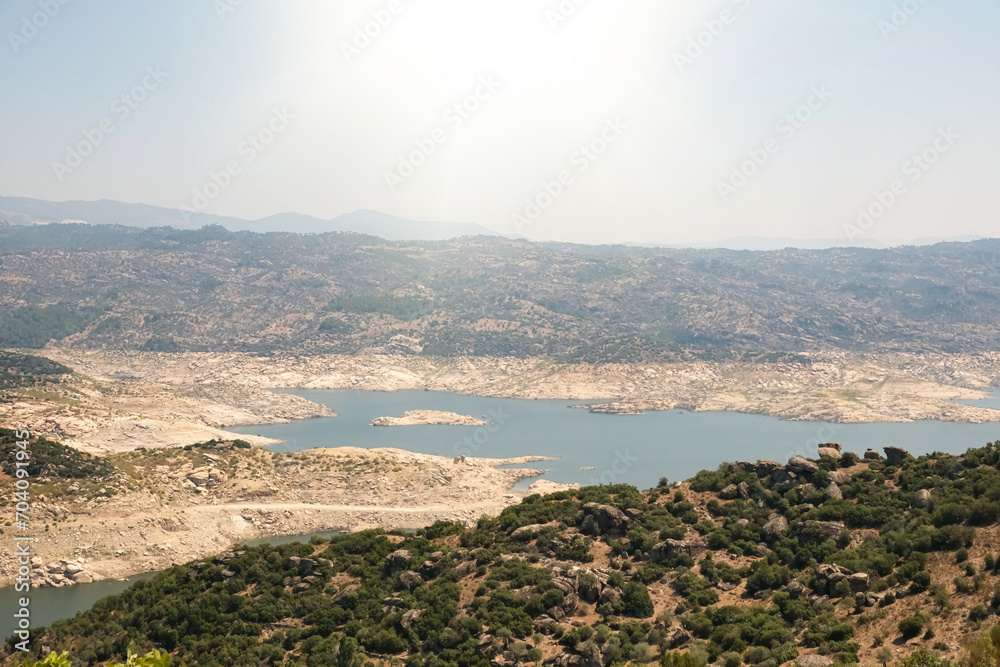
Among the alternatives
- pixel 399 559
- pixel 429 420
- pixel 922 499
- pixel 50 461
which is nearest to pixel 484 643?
pixel 399 559

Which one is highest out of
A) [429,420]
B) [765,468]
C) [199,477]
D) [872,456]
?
[872,456]

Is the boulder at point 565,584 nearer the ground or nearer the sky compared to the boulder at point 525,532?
nearer the ground

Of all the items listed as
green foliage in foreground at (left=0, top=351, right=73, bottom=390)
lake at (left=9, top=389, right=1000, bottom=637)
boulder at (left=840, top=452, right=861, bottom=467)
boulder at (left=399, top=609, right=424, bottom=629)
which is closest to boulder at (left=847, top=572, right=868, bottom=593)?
boulder at (left=840, top=452, right=861, bottom=467)

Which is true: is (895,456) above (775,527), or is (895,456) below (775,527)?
above

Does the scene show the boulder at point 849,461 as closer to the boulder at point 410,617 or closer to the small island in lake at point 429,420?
the boulder at point 410,617

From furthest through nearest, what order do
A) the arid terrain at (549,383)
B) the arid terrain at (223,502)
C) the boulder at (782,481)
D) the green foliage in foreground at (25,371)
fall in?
the arid terrain at (549,383) → the green foliage in foreground at (25,371) → the arid terrain at (223,502) → the boulder at (782,481)

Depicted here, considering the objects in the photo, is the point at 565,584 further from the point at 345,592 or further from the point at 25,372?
the point at 25,372

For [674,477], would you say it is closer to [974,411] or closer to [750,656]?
[750,656]

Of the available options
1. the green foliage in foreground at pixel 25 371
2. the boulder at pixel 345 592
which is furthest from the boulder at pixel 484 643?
the green foliage in foreground at pixel 25 371
